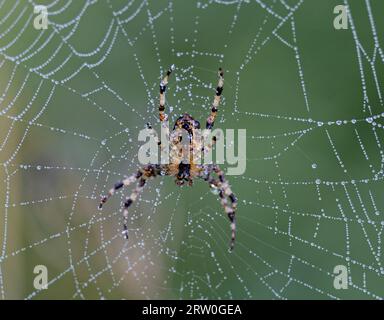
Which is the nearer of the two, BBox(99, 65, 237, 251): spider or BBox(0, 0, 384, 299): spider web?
BBox(99, 65, 237, 251): spider

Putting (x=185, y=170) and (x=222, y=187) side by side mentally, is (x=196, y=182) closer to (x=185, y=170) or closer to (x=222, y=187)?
(x=185, y=170)

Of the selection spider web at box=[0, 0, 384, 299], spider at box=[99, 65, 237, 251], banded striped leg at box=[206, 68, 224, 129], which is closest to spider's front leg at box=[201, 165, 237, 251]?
spider at box=[99, 65, 237, 251]

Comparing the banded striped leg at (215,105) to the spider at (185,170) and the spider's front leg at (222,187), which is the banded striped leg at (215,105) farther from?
the spider's front leg at (222,187)

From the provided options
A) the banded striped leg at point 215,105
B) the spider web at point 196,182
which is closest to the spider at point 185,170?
the banded striped leg at point 215,105

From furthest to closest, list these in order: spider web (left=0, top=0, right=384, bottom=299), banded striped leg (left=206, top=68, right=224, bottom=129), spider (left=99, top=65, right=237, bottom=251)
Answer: spider web (left=0, top=0, right=384, bottom=299) → spider (left=99, top=65, right=237, bottom=251) → banded striped leg (left=206, top=68, right=224, bottom=129)

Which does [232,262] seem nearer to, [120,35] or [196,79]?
[196,79]

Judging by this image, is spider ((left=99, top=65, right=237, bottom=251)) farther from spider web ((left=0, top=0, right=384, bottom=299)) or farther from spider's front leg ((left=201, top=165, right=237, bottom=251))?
spider web ((left=0, top=0, right=384, bottom=299))

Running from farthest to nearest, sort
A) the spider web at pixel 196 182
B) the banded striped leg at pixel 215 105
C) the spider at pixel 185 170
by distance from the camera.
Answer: the spider web at pixel 196 182
the spider at pixel 185 170
the banded striped leg at pixel 215 105

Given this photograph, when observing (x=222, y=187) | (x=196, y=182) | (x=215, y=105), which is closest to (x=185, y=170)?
(x=222, y=187)

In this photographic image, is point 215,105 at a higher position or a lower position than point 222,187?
higher
